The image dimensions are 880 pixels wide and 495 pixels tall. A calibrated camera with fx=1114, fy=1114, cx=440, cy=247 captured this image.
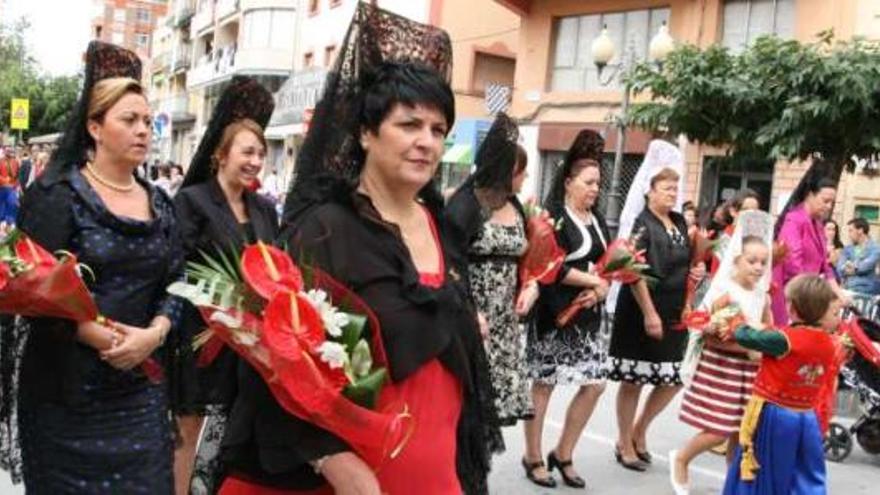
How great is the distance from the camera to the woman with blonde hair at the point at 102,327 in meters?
3.64

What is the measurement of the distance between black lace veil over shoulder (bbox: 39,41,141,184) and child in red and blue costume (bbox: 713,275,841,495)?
3.16m

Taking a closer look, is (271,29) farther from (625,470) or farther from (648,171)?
(625,470)

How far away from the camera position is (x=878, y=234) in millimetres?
17938

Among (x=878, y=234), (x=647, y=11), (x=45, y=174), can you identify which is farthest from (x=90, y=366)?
(x=647, y=11)

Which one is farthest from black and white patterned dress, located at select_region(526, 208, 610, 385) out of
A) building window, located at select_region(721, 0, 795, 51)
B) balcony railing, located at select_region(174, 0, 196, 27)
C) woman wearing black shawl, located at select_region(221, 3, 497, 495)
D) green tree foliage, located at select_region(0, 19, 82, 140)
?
balcony railing, located at select_region(174, 0, 196, 27)

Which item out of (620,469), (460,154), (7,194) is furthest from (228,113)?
(460,154)

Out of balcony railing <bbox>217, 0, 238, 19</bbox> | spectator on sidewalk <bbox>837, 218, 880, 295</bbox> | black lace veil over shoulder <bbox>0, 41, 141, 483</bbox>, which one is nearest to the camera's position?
black lace veil over shoulder <bbox>0, 41, 141, 483</bbox>

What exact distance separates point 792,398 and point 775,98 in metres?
7.18

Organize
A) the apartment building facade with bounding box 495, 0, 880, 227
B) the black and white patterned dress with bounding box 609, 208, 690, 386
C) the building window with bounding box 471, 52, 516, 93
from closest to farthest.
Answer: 1. the black and white patterned dress with bounding box 609, 208, 690, 386
2. the apartment building facade with bounding box 495, 0, 880, 227
3. the building window with bounding box 471, 52, 516, 93

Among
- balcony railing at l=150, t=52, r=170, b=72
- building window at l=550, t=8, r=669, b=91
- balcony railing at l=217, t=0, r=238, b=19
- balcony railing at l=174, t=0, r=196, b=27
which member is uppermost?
balcony railing at l=174, t=0, r=196, b=27

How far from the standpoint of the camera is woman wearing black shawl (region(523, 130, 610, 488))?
6383mm

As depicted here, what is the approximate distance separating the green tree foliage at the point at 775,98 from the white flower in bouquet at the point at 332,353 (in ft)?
31.7

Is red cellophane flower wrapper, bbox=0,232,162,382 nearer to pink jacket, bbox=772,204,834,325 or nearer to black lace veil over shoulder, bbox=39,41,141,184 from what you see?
black lace veil over shoulder, bbox=39,41,141,184

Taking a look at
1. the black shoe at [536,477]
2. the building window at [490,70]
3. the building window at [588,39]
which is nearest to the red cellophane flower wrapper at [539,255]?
the black shoe at [536,477]
